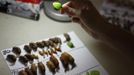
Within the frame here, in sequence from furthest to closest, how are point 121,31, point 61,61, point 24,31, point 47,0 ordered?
point 47,0 < point 24,31 < point 61,61 < point 121,31

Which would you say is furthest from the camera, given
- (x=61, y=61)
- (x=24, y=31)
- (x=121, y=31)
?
(x=24, y=31)

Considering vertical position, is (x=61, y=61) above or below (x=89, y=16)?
below

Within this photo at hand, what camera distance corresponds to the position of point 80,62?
32.8 inches

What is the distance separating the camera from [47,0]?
3.46ft

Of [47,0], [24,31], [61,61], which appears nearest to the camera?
[61,61]

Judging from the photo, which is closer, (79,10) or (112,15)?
(79,10)

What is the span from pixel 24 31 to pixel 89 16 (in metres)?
0.32

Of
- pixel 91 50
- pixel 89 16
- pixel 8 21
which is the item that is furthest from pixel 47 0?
pixel 89 16

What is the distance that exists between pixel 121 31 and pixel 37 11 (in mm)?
412

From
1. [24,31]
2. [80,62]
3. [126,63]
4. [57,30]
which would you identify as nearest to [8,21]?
[24,31]

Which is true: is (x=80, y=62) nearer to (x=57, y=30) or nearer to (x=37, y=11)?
(x=57, y=30)

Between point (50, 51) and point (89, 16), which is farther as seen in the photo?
point (50, 51)

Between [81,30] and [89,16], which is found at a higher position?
[89,16]

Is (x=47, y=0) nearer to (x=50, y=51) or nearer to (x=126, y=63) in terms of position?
(x=50, y=51)
